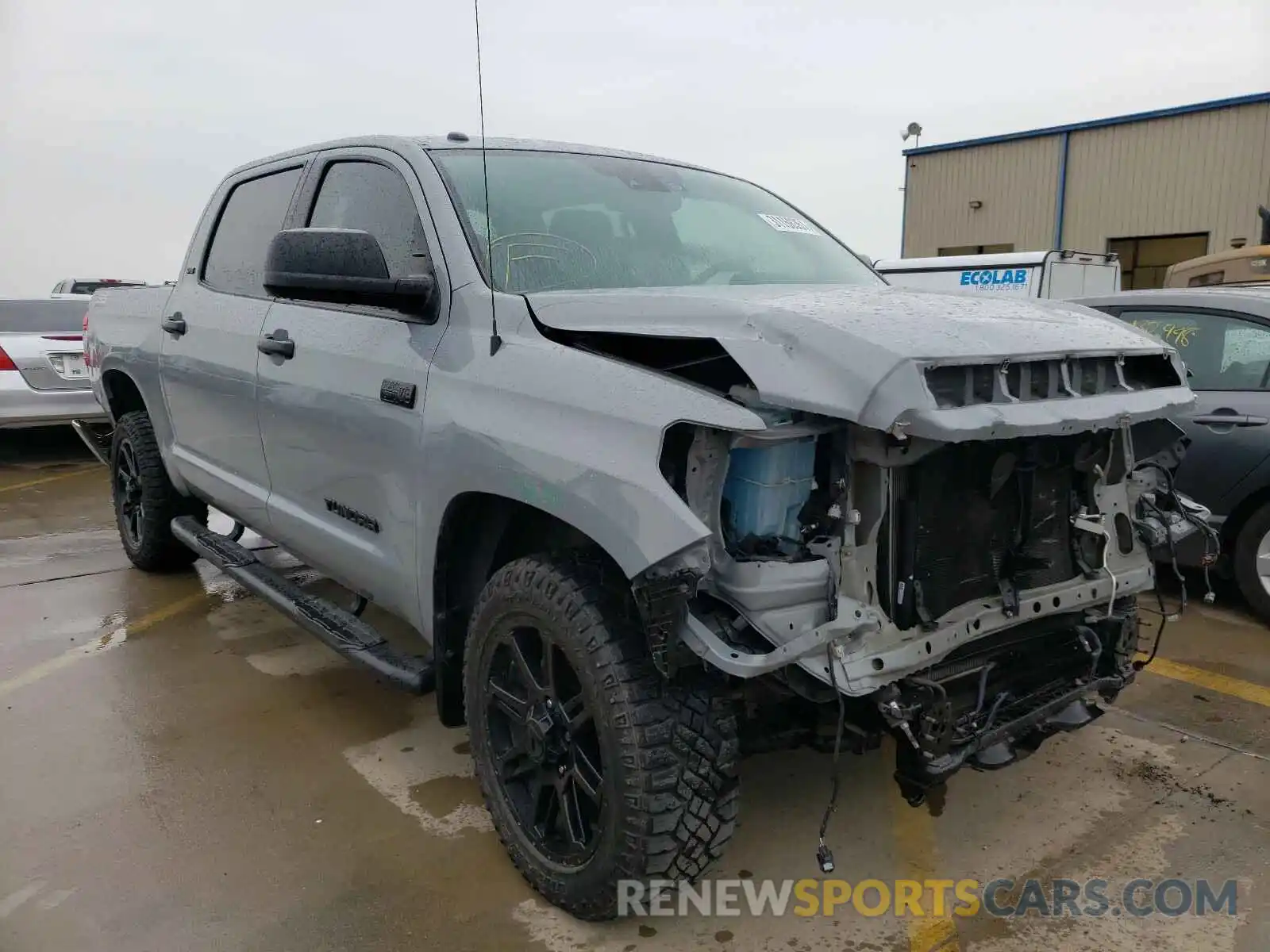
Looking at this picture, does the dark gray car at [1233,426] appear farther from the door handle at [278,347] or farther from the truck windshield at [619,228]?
the door handle at [278,347]

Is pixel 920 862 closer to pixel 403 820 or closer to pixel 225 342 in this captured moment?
pixel 403 820

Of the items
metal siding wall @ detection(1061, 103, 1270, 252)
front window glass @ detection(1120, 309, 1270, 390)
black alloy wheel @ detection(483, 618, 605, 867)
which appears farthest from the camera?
metal siding wall @ detection(1061, 103, 1270, 252)

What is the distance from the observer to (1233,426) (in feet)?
15.2

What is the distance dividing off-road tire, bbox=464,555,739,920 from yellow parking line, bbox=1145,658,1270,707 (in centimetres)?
263

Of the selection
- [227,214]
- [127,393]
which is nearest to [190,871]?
[227,214]

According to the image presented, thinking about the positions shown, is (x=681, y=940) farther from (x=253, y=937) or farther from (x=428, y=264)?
(x=428, y=264)

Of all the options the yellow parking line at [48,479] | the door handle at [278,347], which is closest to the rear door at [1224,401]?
the door handle at [278,347]

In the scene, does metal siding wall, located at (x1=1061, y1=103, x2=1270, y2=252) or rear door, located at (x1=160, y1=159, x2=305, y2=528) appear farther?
metal siding wall, located at (x1=1061, y1=103, x2=1270, y2=252)

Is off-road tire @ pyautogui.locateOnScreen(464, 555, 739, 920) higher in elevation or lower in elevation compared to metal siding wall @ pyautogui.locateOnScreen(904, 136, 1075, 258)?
lower

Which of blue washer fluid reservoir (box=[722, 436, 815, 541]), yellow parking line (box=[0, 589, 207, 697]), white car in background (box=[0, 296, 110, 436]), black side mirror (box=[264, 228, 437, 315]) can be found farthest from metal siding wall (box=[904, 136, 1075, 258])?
blue washer fluid reservoir (box=[722, 436, 815, 541])

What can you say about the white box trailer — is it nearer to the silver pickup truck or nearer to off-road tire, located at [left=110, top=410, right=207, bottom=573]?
off-road tire, located at [left=110, top=410, right=207, bottom=573]

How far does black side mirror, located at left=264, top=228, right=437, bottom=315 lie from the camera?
2654mm

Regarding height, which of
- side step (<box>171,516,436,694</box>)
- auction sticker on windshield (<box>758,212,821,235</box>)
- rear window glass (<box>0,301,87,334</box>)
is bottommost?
side step (<box>171,516,436,694</box>)

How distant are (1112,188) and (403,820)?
20.2 m
